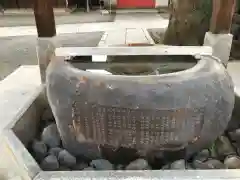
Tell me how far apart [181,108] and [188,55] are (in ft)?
1.26

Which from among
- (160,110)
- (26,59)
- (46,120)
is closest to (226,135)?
(160,110)

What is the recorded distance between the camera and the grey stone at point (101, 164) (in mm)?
1219

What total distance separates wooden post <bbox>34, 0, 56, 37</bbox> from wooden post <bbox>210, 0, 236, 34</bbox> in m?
0.82

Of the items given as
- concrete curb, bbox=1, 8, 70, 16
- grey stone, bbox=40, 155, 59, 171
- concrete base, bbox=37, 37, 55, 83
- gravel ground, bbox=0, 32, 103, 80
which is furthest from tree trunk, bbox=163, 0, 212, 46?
concrete curb, bbox=1, 8, 70, 16

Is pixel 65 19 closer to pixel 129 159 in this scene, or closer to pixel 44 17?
pixel 44 17

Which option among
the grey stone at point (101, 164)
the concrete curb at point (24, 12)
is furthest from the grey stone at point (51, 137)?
the concrete curb at point (24, 12)

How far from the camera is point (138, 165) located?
3.93 feet

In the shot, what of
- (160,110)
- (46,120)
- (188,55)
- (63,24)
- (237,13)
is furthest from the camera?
(63,24)

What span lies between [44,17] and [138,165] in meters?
0.92

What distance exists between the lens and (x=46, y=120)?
1.63 meters

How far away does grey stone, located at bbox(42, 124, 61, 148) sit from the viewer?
1416 millimetres

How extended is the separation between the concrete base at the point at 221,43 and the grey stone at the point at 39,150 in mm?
939

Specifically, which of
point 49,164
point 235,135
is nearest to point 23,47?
point 49,164

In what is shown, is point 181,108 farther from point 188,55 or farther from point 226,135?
point 226,135
